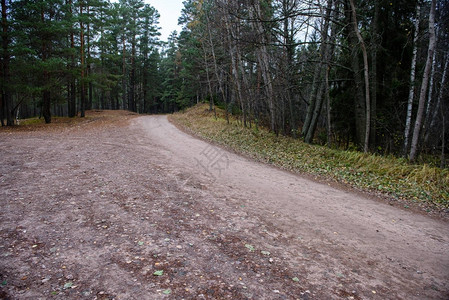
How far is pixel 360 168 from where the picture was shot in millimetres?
8164

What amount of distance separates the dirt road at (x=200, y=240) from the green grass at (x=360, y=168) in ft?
4.16

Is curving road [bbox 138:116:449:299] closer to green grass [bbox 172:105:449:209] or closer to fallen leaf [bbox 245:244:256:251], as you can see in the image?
fallen leaf [bbox 245:244:256:251]

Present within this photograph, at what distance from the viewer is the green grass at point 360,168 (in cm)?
642

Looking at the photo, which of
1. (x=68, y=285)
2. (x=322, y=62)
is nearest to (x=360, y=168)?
(x=322, y=62)

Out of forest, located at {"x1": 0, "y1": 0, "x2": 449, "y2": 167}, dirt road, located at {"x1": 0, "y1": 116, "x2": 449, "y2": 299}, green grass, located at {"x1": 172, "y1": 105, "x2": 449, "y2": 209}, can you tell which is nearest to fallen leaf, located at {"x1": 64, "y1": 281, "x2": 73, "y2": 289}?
dirt road, located at {"x1": 0, "y1": 116, "x2": 449, "y2": 299}

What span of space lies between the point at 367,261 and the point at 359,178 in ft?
15.7

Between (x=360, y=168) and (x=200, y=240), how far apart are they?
686 cm

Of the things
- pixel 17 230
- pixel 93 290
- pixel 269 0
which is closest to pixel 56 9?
pixel 269 0

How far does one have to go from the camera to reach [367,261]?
331 cm

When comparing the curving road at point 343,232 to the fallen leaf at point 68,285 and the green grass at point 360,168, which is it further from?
the fallen leaf at point 68,285

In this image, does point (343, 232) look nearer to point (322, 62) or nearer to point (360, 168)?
point (360, 168)

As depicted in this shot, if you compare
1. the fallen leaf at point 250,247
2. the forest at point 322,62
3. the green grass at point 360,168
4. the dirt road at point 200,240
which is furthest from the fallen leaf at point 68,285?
the forest at point 322,62

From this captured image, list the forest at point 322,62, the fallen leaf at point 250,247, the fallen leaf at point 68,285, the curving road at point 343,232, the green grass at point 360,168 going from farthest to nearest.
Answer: the forest at point 322,62 → the green grass at point 360,168 → the fallen leaf at point 250,247 → the curving road at point 343,232 → the fallen leaf at point 68,285

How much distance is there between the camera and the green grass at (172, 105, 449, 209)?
Result: 6.42 meters
